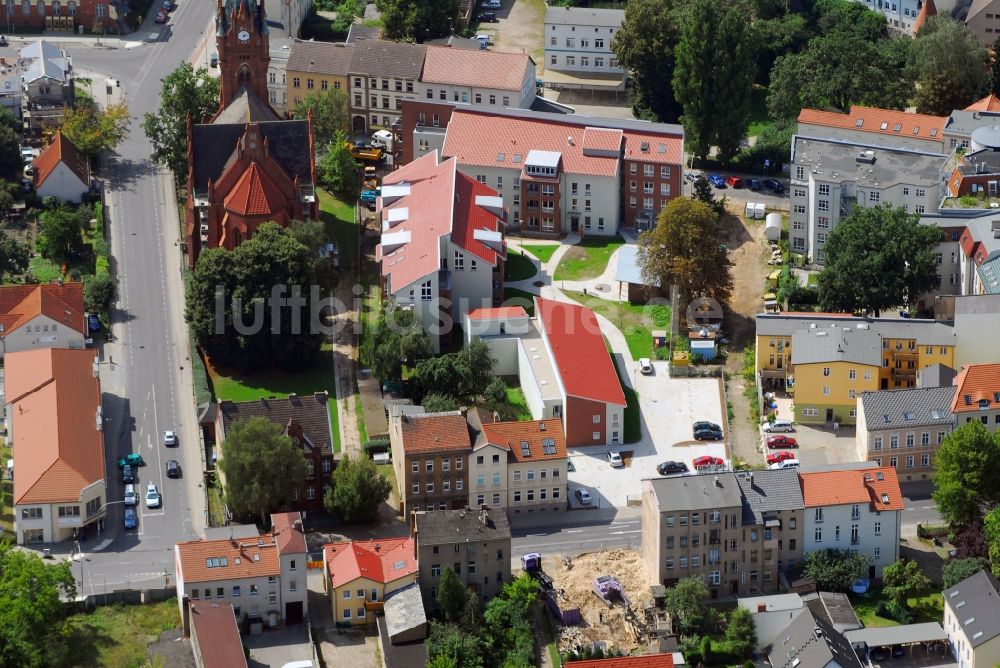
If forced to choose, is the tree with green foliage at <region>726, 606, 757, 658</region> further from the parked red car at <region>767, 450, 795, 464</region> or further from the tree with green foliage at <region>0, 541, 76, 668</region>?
the tree with green foliage at <region>0, 541, 76, 668</region>

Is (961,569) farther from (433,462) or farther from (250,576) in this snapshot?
(250,576)

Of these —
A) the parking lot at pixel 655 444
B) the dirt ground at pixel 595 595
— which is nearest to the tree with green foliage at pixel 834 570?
the dirt ground at pixel 595 595

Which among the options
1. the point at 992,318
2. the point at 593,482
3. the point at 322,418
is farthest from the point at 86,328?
the point at 992,318

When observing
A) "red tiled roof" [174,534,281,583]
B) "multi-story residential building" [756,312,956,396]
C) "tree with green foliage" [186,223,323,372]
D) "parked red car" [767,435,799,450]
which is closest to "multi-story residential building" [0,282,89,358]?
"tree with green foliage" [186,223,323,372]

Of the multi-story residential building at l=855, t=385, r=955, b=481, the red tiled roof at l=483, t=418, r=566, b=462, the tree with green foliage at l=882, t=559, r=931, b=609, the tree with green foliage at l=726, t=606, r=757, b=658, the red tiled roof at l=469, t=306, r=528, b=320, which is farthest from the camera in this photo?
the red tiled roof at l=469, t=306, r=528, b=320

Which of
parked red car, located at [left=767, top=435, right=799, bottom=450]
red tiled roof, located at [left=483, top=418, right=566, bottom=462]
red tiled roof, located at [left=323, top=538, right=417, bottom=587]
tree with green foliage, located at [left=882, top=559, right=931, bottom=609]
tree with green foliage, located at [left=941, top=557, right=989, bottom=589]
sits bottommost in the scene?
tree with green foliage, located at [left=882, top=559, right=931, bottom=609]
